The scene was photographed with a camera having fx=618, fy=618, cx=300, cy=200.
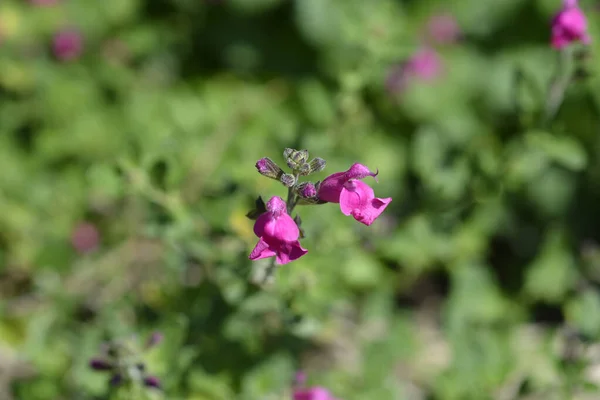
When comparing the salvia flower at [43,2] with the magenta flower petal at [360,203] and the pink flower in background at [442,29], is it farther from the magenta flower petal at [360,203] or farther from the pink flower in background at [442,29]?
the magenta flower petal at [360,203]

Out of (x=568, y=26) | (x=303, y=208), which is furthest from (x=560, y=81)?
(x=303, y=208)

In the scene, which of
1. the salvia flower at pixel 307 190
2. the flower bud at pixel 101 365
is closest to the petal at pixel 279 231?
the salvia flower at pixel 307 190

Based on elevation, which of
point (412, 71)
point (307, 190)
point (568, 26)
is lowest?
point (307, 190)

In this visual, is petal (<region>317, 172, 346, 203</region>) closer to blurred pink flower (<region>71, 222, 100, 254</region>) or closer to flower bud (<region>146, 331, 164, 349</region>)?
flower bud (<region>146, 331, 164, 349</region>)

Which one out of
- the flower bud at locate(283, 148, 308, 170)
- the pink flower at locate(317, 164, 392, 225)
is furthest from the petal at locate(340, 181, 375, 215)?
the flower bud at locate(283, 148, 308, 170)

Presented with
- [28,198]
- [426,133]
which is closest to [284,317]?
[426,133]

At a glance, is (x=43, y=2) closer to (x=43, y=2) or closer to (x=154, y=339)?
(x=43, y=2)
